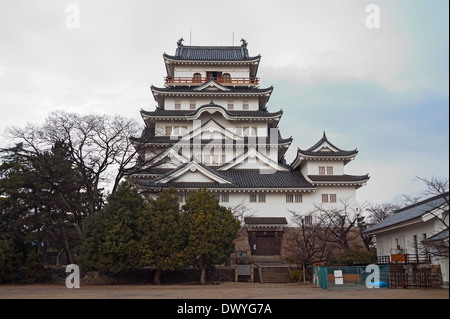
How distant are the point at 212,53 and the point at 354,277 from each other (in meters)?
33.5

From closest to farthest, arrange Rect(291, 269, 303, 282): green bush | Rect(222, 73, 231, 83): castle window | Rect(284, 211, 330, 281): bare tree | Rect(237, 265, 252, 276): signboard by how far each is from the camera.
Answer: Rect(291, 269, 303, 282): green bush, Rect(237, 265, 252, 276): signboard, Rect(284, 211, 330, 281): bare tree, Rect(222, 73, 231, 83): castle window

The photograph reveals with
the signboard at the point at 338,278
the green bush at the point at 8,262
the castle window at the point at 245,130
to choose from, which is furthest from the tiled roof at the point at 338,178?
the green bush at the point at 8,262

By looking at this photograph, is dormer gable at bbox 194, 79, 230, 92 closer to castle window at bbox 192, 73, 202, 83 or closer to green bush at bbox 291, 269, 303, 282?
castle window at bbox 192, 73, 202, 83

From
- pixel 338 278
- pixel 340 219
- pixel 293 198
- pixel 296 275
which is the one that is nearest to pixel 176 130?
pixel 293 198

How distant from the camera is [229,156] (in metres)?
41.5

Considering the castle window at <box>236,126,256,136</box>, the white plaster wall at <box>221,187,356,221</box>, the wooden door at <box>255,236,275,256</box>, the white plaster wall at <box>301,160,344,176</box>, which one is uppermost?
the castle window at <box>236,126,256,136</box>

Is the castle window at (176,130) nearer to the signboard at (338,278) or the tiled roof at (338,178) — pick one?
the tiled roof at (338,178)

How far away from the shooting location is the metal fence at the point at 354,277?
2095 centimetres

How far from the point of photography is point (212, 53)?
160ft

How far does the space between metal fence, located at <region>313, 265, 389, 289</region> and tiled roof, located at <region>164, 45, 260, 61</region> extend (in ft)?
97.5

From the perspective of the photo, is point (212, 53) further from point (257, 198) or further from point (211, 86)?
point (257, 198)

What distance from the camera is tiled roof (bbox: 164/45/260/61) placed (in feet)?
155

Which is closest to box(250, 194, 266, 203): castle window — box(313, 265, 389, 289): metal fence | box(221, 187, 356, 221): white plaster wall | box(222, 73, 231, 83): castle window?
box(221, 187, 356, 221): white plaster wall
